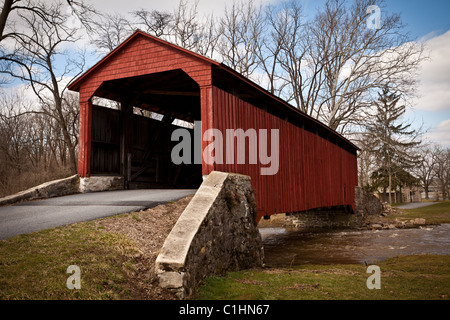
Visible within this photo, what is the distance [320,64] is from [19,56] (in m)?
18.0

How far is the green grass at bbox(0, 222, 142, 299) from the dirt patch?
142mm

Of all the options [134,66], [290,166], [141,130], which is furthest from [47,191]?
[290,166]

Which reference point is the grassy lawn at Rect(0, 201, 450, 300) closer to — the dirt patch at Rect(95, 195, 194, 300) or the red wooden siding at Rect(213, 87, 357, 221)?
the dirt patch at Rect(95, 195, 194, 300)

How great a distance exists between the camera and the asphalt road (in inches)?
225

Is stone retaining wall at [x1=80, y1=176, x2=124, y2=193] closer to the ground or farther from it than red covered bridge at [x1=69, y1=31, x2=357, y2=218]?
closer to the ground

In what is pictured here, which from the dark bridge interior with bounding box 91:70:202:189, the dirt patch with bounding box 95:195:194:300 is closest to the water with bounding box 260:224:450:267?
the dirt patch with bounding box 95:195:194:300

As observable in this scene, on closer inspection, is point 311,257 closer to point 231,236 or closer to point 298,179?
point 298,179

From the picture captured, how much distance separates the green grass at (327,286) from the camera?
4645 mm

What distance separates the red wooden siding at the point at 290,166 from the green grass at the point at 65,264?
3.33 meters

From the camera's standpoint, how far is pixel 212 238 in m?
5.66

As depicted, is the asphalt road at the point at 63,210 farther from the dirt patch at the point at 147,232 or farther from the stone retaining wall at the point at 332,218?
the stone retaining wall at the point at 332,218

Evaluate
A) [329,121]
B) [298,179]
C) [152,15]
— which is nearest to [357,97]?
[329,121]

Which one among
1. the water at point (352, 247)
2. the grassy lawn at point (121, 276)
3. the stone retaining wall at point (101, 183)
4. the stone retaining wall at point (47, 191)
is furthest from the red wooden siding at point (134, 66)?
the water at point (352, 247)

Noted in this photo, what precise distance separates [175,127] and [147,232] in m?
8.41
